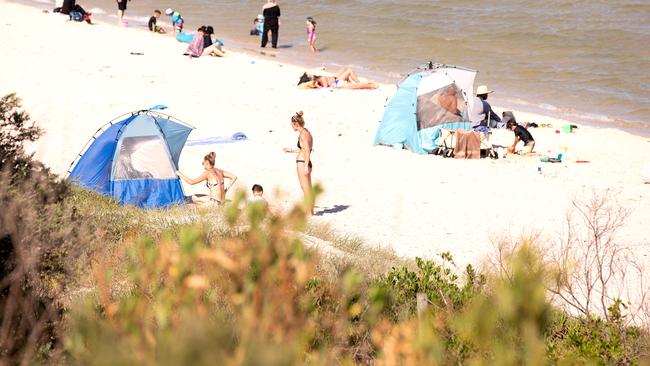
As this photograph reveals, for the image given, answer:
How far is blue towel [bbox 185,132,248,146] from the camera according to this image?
14.4 meters

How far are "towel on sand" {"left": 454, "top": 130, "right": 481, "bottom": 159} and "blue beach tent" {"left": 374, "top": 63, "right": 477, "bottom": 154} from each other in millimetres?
398

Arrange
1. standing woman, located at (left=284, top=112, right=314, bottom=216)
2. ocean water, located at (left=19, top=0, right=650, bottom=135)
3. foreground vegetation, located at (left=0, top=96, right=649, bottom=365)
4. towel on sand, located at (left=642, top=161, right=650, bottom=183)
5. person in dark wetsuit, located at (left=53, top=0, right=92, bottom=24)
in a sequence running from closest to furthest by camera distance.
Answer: foreground vegetation, located at (left=0, top=96, right=649, bottom=365), standing woman, located at (left=284, top=112, right=314, bottom=216), towel on sand, located at (left=642, top=161, right=650, bottom=183), ocean water, located at (left=19, top=0, right=650, bottom=135), person in dark wetsuit, located at (left=53, top=0, right=92, bottom=24)

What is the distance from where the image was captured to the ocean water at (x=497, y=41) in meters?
21.9

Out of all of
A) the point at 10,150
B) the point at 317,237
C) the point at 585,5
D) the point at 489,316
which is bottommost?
the point at 317,237

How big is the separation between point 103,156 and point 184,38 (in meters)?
15.0

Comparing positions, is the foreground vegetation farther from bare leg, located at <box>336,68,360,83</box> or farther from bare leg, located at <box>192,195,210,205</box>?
bare leg, located at <box>336,68,360,83</box>

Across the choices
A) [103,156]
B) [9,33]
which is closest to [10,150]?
[103,156]

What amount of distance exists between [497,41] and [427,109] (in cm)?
1511

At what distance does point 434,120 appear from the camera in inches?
594

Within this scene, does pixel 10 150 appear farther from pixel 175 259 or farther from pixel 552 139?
pixel 552 139

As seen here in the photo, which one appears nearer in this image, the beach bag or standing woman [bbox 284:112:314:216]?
standing woman [bbox 284:112:314:216]

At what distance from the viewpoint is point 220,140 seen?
14.8 m

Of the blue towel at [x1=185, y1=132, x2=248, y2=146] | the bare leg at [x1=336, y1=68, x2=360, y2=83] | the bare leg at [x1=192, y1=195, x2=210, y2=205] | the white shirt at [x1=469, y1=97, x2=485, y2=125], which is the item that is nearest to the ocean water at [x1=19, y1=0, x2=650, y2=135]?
the bare leg at [x1=336, y1=68, x2=360, y2=83]

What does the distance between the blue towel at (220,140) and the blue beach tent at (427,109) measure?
233 centimetres
